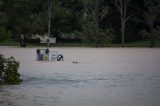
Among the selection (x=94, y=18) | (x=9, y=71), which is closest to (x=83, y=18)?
(x=94, y=18)

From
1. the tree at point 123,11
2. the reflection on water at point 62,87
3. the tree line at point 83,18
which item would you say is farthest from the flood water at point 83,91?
the tree at point 123,11

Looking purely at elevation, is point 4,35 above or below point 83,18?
below

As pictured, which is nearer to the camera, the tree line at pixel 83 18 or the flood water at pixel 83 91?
the flood water at pixel 83 91

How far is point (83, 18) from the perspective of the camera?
56094mm

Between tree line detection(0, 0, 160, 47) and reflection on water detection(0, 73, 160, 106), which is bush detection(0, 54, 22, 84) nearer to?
reflection on water detection(0, 73, 160, 106)

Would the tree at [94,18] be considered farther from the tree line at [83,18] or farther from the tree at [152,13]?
the tree at [152,13]

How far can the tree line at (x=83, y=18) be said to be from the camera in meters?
52.6

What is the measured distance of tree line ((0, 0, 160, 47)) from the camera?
52594mm

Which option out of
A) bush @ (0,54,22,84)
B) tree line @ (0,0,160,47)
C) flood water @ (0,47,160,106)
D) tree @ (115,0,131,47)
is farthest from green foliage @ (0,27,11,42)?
tree @ (115,0,131,47)

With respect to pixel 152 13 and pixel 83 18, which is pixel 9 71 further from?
pixel 83 18

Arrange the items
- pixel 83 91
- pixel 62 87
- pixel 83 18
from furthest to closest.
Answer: pixel 83 18, pixel 62 87, pixel 83 91

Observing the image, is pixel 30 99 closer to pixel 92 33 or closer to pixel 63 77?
pixel 63 77

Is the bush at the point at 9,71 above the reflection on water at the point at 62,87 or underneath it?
above

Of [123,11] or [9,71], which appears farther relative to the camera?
[123,11]
